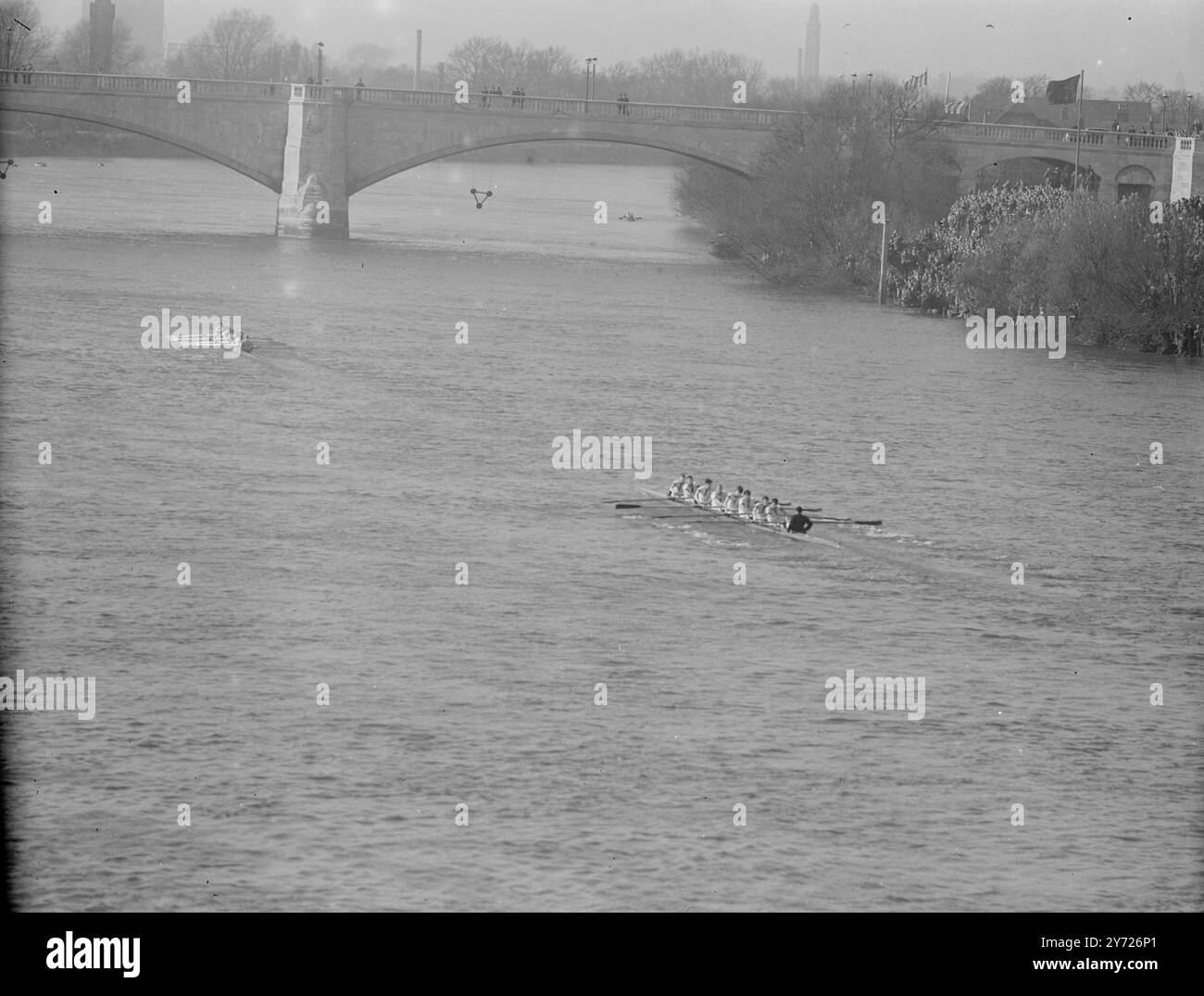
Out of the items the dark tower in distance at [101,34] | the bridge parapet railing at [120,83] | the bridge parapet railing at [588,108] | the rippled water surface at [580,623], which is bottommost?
the rippled water surface at [580,623]

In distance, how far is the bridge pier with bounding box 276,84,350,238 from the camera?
321 feet

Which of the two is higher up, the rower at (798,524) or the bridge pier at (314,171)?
the bridge pier at (314,171)

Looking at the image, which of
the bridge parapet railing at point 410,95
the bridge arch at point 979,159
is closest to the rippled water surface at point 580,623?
the bridge parapet railing at point 410,95

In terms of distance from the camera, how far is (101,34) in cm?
12069

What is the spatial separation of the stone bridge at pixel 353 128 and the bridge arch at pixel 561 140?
77 millimetres

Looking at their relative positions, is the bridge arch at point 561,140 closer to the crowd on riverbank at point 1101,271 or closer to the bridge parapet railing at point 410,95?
the bridge parapet railing at point 410,95

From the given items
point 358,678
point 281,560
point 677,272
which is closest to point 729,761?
point 358,678

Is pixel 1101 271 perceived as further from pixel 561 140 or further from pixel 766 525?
pixel 561 140

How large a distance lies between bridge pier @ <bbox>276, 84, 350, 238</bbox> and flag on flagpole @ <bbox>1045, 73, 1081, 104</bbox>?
33.3 meters

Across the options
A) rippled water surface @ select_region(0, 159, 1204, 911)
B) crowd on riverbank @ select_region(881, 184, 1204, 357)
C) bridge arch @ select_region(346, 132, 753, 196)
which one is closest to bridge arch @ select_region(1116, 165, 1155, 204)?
bridge arch @ select_region(346, 132, 753, 196)

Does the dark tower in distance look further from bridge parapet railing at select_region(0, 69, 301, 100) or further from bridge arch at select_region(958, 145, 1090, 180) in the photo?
bridge arch at select_region(958, 145, 1090, 180)

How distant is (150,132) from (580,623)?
229 ft

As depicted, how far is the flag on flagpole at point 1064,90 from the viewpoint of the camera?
9156cm

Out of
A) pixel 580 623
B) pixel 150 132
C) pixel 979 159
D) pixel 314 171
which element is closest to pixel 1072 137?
pixel 979 159
